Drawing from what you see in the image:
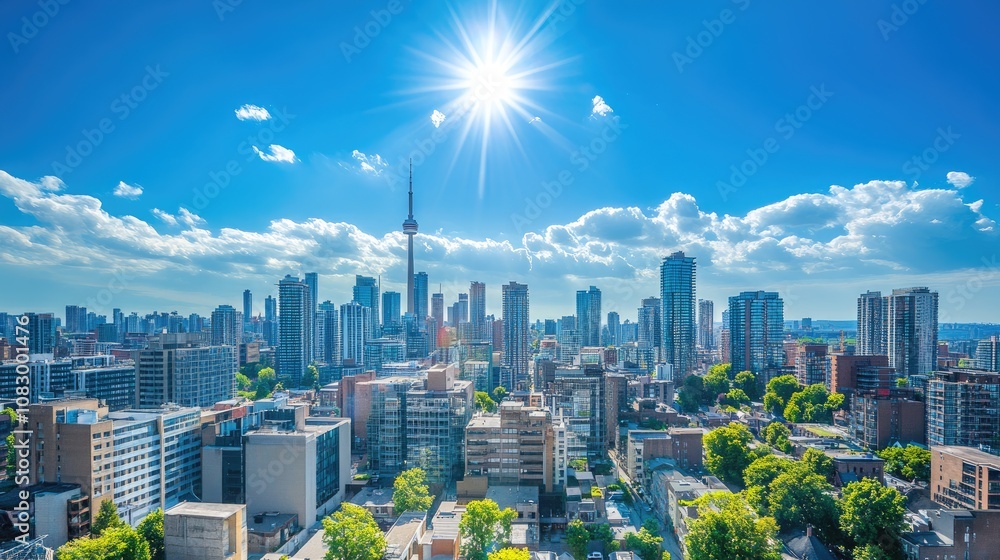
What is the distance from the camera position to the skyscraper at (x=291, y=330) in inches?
1522

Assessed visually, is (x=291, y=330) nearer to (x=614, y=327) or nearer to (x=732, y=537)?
(x=732, y=537)

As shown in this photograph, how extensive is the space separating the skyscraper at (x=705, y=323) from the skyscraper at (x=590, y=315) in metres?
13.1

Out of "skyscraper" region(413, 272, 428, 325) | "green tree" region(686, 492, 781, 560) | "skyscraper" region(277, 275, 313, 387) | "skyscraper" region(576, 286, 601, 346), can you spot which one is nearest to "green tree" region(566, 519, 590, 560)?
"green tree" region(686, 492, 781, 560)

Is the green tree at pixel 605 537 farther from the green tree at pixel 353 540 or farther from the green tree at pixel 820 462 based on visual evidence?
the green tree at pixel 820 462

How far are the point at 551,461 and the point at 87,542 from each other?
11518 mm

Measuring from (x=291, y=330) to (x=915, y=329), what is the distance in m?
41.2

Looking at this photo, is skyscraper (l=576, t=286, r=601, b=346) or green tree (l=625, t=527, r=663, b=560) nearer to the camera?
green tree (l=625, t=527, r=663, b=560)

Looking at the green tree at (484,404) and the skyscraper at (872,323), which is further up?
the skyscraper at (872,323)

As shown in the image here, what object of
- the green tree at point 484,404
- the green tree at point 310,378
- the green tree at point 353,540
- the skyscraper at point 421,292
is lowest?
the green tree at point 310,378

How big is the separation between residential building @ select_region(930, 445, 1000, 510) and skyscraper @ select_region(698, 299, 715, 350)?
44469mm

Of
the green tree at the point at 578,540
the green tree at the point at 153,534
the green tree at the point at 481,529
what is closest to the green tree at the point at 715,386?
the green tree at the point at 578,540

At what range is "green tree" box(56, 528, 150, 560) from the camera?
32.2 feet

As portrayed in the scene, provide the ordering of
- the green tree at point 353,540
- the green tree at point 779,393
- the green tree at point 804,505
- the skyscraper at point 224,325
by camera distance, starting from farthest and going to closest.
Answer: the skyscraper at point 224,325
the green tree at point 779,393
the green tree at point 804,505
the green tree at point 353,540

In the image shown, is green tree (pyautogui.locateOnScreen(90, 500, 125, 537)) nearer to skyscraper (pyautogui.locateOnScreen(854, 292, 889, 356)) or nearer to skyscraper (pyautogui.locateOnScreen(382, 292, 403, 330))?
skyscraper (pyautogui.locateOnScreen(854, 292, 889, 356))
